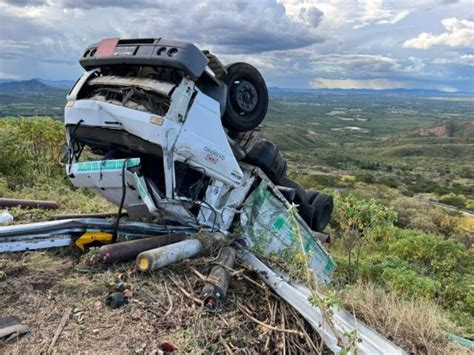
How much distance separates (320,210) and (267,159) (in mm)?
1298

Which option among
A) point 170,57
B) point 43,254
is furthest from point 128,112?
point 43,254

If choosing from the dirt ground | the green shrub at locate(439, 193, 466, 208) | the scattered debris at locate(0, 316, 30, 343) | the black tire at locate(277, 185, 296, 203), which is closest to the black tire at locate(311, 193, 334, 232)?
the black tire at locate(277, 185, 296, 203)

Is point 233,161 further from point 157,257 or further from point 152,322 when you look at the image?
point 152,322

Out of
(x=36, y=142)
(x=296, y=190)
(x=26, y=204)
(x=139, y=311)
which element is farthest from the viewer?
(x=36, y=142)

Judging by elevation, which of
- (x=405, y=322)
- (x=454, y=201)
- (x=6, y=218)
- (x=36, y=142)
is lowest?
(x=454, y=201)

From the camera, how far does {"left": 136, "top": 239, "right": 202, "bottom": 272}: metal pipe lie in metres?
4.05

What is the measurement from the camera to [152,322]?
11.8ft

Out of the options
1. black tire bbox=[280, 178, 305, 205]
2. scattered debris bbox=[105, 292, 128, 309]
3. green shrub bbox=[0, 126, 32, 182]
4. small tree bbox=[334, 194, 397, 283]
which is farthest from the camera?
green shrub bbox=[0, 126, 32, 182]

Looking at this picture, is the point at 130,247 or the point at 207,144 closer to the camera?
the point at 130,247

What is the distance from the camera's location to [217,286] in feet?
12.8

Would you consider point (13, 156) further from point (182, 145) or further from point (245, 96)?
point (182, 145)

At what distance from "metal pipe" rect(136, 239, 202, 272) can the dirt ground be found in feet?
0.32

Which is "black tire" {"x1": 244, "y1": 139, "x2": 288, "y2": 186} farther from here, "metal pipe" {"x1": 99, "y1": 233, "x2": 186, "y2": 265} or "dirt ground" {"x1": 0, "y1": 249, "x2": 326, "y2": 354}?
"dirt ground" {"x1": 0, "y1": 249, "x2": 326, "y2": 354}

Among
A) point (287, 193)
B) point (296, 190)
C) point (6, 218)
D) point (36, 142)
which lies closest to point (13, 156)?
point (36, 142)
